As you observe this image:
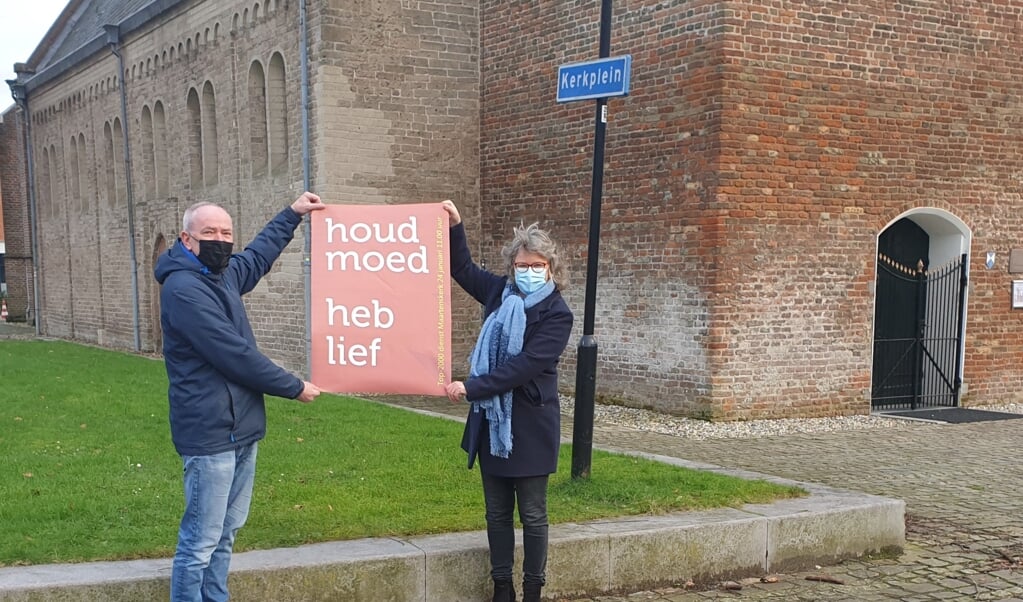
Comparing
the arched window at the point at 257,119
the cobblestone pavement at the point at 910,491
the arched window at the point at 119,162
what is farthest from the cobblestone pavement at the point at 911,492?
the arched window at the point at 119,162

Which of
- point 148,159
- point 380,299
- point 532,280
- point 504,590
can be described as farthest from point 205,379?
point 148,159

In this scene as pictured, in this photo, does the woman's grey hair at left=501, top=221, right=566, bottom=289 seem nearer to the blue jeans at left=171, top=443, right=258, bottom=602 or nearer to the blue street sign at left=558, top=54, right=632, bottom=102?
the blue jeans at left=171, top=443, right=258, bottom=602

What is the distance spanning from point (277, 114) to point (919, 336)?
10.8 m

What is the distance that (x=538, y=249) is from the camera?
441cm

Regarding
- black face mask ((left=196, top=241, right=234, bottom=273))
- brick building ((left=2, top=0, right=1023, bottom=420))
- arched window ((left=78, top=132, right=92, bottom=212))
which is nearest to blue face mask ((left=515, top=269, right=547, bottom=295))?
black face mask ((left=196, top=241, right=234, bottom=273))

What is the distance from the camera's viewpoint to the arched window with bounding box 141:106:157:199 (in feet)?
68.4

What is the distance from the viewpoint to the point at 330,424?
9375 millimetres

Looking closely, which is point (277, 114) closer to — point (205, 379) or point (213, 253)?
point (213, 253)

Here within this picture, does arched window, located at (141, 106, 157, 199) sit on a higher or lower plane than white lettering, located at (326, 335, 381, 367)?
higher

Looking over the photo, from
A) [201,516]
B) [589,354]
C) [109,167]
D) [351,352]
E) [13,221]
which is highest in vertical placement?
[109,167]

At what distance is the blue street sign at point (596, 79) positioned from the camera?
607cm

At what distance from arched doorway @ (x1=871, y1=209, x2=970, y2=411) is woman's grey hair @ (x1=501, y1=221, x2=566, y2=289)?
9.07 metres

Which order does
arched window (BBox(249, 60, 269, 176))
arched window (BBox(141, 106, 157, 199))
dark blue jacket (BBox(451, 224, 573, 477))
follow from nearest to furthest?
dark blue jacket (BBox(451, 224, 573, 477)) → arched window (BBox(249, 60, 269, 176)) → arched window (BBox(141, 106, 157, 199))

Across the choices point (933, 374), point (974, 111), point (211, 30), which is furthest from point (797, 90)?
point (211, 30)
